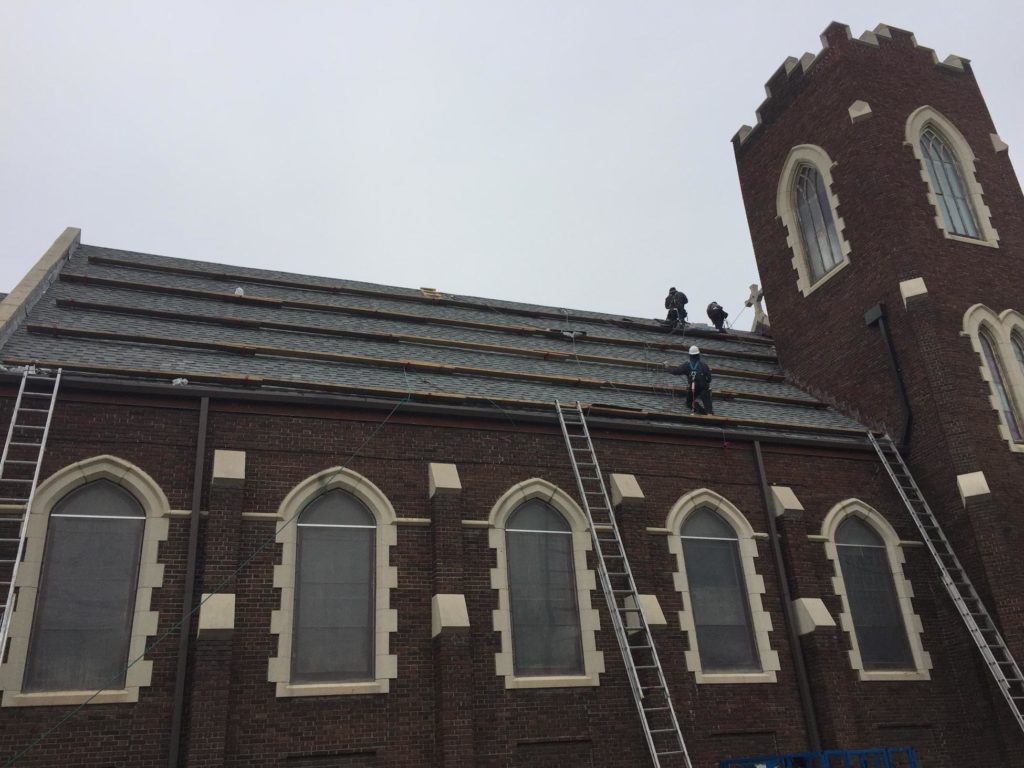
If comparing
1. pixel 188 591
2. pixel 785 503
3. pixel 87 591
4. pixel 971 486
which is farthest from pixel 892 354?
pixel 87 591

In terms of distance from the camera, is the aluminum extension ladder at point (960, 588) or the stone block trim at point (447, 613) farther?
the aluminum extension ladder at point (960, 588)

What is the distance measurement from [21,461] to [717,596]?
10245 mm

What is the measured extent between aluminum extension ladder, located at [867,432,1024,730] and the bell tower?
0.22 metres

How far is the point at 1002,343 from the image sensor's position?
17750mm

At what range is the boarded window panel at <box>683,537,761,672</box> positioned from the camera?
14.3m

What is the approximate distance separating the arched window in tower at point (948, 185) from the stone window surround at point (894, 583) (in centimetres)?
665

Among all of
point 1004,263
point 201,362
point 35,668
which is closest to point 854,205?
point 1004,263

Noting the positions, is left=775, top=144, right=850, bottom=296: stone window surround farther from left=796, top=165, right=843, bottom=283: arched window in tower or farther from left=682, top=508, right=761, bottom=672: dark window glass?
left=682, top=508, right=761, bottom=672: dark window glass

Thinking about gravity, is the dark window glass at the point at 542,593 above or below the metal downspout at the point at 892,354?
below

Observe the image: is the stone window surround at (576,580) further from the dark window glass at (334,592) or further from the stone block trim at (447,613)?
the dark window glass at (334,592)

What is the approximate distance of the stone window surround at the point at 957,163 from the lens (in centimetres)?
1883

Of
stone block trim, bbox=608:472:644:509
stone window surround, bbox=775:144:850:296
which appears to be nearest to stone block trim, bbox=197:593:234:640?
stone block trim, bbox=608:472:644:509

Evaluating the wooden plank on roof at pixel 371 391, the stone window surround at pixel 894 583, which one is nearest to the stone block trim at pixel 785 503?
the stone window surround at pixel 894 583

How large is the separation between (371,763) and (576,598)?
384 centimetres
